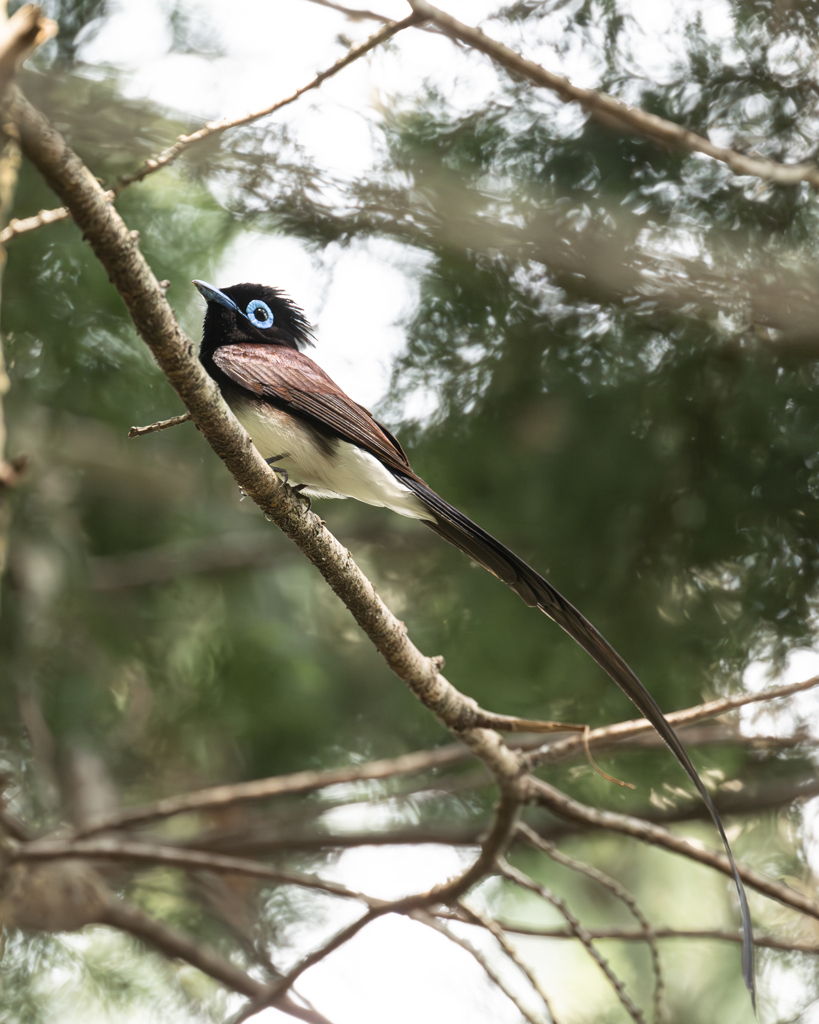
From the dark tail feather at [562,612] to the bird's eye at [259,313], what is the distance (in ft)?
2.91

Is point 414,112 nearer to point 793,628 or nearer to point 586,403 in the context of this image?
point 586,403

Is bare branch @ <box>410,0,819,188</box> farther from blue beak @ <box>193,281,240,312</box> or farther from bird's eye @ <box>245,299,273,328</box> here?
bird's eye @ <box>245,299,273,328</box>

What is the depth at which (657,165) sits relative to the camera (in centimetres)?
315

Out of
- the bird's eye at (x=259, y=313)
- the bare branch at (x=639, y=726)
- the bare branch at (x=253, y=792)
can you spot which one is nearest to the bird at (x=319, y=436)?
the bird's eye at (x=259, y=313)

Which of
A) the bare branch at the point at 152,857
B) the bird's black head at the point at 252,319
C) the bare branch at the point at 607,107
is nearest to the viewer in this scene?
the bare branch at the point at 607,107

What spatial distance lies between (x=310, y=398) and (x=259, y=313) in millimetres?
595

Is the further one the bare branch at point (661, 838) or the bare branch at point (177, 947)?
the bare branch at point (177, 947)

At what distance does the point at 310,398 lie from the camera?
8.99 feet

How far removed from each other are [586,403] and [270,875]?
6.01ft

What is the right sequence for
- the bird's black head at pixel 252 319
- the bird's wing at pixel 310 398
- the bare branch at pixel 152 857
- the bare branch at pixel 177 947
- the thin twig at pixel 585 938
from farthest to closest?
1. the bird's black head at pixel 252 319
2. the bare branch at pixel 177 947
3. the bird's wing at pixel 310 398
4. the bare branch at pixel 152 857
5. the thin twig at pixel 585 938

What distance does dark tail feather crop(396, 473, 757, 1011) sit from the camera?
2105 millimetres

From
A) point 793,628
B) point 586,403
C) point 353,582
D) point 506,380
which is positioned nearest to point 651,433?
point 586,403

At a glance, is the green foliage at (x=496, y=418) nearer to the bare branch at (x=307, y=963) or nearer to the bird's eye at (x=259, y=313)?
the bird's eye at (x=259, y=313)

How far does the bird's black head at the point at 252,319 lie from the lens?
306 cm
